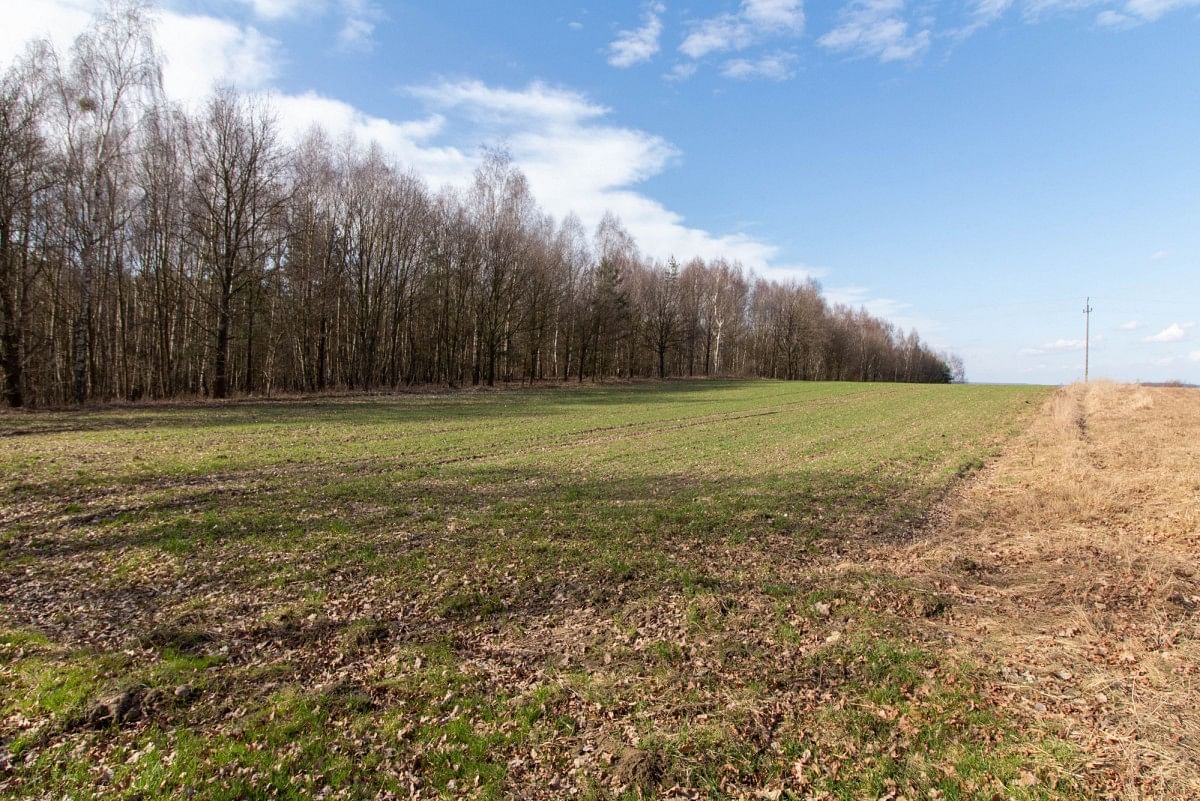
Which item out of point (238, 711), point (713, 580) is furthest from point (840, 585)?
point (238, 711)

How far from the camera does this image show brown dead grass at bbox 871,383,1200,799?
4270 mm

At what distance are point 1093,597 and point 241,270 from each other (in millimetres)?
37675

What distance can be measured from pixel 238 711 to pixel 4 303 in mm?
29135

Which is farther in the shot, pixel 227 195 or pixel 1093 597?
pixel 227 195

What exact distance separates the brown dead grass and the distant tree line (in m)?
33.5

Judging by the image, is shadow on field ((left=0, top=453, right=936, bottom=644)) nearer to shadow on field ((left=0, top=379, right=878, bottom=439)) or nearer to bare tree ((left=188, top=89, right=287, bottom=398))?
shadow on field ((left=0, top=379, right=878, bottom=439))

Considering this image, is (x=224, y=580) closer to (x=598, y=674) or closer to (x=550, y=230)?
(x=598, y=674)

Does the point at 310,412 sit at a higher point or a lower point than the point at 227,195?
lower

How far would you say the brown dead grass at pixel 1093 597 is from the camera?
14.0ft

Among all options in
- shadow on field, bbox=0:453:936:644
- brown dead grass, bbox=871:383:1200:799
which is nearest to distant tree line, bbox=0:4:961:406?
shadow on field, bbox=0:453:936:644

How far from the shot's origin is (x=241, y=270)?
3172 cm

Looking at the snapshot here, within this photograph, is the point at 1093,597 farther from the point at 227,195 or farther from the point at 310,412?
the point at 227,195

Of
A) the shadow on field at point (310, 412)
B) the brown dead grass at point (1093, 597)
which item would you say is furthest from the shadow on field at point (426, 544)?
the shadow on field at point (310, 412)

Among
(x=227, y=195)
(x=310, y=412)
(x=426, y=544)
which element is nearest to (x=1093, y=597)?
(x=426, y=544)
